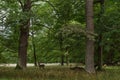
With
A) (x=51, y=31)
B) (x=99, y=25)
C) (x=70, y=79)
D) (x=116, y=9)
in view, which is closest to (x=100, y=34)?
(x=99, y=25)

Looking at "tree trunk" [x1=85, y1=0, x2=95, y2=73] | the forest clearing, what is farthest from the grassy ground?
"tree trunk" [x1=85, y1=0, x2=95, y2=73]

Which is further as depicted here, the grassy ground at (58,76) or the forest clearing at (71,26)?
the forest clearing at (71,26)

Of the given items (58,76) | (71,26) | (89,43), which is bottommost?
(58,76)

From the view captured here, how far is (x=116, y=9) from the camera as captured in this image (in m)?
30.5

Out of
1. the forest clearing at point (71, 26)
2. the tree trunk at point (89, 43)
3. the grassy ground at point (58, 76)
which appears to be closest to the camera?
the grassy ground at point (58, 76)

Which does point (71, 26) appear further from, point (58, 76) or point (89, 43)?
point (58, 76)

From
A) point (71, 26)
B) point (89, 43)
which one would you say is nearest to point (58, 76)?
point (71, 26)

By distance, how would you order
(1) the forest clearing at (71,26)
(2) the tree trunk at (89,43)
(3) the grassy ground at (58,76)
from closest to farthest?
(3) the grassy ground at (58,76)
(1) the forest clearing at (71,26)
(2) the tree trunk at (89,43)

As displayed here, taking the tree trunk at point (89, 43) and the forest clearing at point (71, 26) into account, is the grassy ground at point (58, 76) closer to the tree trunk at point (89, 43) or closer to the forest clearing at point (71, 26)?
the forest clearing at point (71, 26)

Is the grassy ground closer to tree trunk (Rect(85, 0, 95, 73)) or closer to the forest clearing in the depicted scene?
the forest clearing

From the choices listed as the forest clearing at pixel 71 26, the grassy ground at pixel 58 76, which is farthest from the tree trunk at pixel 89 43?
the grassy ground at pixel 58 76

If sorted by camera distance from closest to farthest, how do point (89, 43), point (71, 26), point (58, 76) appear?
point (58, 76), point (71, 26), point (89, 43)

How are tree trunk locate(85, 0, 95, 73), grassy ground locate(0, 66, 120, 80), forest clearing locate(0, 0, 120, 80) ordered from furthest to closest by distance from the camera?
tree trunk locate(85, 0, 95, 73)
forest clearing locate(0, 0, 120, 80)
grassy ground locate(0, 66, 120, 80)

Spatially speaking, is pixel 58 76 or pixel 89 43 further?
pixel 89 43
